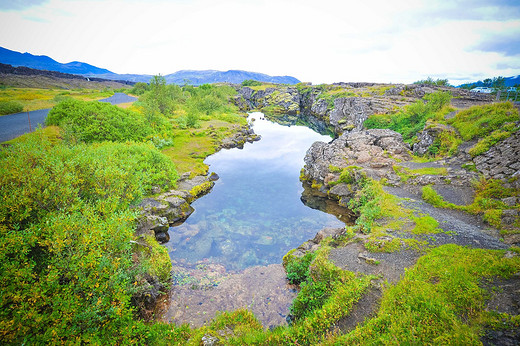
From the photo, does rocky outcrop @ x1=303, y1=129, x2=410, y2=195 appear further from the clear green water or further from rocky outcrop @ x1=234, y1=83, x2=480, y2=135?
rocky outcrop @ x1=234, y1=83, x2=480, y2=135

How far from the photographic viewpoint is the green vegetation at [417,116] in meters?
37.4

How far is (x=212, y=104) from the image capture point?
294 feet

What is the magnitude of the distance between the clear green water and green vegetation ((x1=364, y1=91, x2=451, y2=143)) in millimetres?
20441

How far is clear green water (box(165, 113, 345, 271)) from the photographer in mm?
21328

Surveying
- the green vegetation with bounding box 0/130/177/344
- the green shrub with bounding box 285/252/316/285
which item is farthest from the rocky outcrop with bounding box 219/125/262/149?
the green vegetation with bounding box 0/130/177/344

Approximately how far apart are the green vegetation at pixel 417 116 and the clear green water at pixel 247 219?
20441mm

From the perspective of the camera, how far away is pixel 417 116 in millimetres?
42094

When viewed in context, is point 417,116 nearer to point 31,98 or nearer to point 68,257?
point 68,257

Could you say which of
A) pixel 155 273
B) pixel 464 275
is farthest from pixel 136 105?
pixel 464 275

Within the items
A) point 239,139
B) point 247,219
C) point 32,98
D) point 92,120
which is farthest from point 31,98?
point 247,219

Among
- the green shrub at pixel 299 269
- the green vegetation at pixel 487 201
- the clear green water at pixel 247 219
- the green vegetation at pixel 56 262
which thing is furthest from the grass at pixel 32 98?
the green vegetation at pixel 487 201

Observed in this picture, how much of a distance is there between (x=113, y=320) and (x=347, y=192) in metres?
26.6

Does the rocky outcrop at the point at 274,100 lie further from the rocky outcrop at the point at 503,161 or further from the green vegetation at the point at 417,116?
the rocky outcrop at the point at 503,161

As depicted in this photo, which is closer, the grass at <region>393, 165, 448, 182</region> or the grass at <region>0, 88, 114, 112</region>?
the grass at <region>393, 165, 448, 182</region>
